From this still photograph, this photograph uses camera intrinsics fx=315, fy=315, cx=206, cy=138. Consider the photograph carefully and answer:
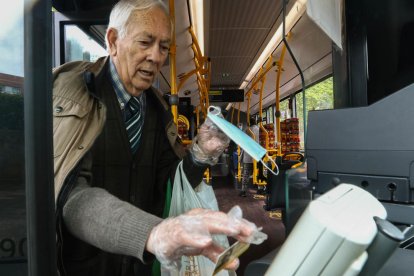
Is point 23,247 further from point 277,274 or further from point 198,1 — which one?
point 198,1

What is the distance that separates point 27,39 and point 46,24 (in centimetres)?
4

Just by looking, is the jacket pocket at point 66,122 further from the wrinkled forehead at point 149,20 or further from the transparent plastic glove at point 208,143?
the transparent plastic glove at point 208,143

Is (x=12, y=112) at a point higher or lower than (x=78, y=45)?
lower

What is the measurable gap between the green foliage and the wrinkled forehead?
2.07 feet

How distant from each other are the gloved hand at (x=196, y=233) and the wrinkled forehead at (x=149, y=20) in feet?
2.48

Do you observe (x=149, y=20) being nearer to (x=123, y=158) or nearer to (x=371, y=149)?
(x=123, y=158)

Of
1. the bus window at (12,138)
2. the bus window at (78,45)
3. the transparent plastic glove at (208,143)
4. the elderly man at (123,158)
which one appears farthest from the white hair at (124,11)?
the bus window at (78,45)

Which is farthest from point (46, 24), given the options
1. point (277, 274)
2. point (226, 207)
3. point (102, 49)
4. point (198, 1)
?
point (226, 207)

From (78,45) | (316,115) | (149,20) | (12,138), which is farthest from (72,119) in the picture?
(78,45)

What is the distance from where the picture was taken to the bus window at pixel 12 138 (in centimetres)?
54

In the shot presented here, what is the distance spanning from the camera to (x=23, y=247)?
0.57 metres

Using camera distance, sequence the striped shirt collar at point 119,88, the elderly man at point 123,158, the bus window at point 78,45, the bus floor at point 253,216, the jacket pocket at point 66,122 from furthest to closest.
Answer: the bus floor at point 253,216 → the bus window at point 78,45 → the striped shirt collar at point 119,88 → the jacket pocket at point 66,122 → the elderly man at point 123,158

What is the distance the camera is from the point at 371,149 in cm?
80

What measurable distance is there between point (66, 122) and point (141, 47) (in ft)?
1.31
